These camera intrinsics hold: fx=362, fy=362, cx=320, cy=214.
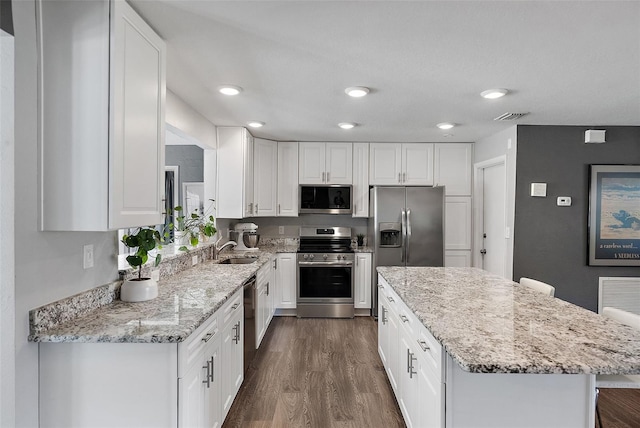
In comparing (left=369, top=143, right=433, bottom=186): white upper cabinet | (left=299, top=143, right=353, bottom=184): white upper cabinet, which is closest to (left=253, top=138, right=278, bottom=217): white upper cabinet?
(left=299, top=143, right=353, bottom=184): white upper cabinet

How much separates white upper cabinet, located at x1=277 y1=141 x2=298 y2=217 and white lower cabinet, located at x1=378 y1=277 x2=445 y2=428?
2273 millimetres

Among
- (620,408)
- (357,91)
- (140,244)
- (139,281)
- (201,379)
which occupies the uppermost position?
(357,91)

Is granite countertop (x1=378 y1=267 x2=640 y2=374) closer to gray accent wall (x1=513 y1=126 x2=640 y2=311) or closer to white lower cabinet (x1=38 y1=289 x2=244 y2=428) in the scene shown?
white lower cabinet (x1=38 y1=289 x2=244 y2=428)

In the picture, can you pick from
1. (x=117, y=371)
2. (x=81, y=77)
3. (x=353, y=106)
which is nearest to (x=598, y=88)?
(x=353, y=106)

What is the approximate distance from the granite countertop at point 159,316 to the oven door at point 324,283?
195cm

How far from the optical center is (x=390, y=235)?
4.58 metres

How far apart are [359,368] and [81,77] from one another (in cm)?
287

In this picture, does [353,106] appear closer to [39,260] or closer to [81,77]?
[81,77]

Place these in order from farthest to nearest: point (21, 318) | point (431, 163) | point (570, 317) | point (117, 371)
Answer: point (431, 163), point (570, 317), point (117, 371), point (21, 318)

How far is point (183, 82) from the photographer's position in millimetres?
2561

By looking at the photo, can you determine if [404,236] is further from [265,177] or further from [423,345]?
[423,345]

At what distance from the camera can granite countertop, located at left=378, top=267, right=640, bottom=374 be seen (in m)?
1.26

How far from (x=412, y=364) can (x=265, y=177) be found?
10.7 feet

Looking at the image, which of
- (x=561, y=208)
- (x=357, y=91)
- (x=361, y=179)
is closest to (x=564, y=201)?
(x=561, y=208)
